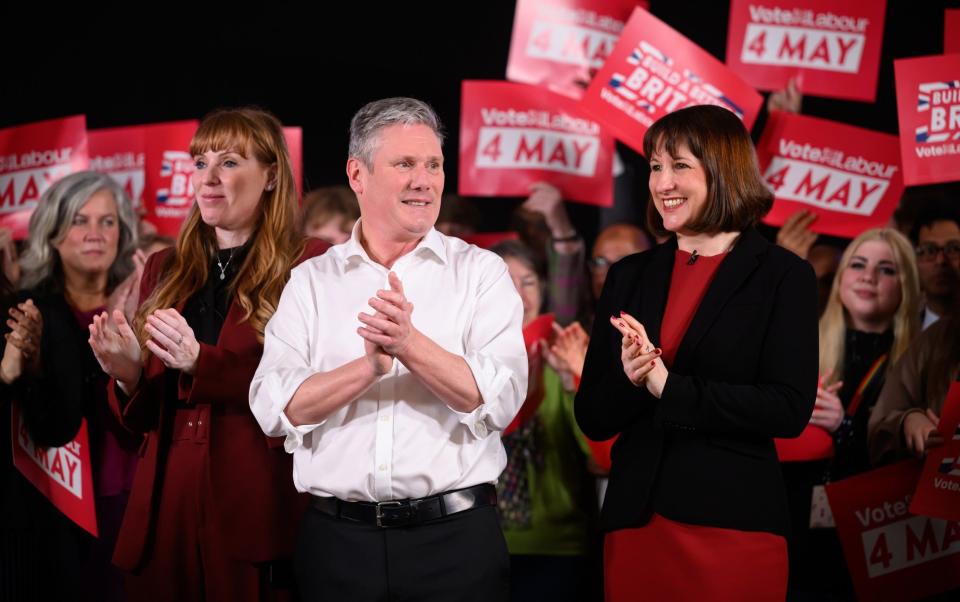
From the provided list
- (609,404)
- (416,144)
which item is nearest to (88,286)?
(416,144)

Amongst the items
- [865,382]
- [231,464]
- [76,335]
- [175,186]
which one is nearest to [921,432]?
[865,382]

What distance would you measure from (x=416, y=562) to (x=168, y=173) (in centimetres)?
271

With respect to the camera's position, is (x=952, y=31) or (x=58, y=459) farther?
(x=952, y=31)

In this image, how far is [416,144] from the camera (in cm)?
218

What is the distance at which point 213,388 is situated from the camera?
2.34m

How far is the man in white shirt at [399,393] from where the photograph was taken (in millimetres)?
2029

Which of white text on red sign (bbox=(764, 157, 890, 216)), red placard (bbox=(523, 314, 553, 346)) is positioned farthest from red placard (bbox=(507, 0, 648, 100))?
red placard (bbox=(523, 314, 553, 346))

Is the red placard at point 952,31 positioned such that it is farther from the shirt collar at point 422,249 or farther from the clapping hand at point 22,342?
the clapping hand at point 22,342

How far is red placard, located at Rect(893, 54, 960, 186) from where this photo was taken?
3.53 metres

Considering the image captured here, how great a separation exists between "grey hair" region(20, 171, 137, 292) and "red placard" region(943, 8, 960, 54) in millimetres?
3057

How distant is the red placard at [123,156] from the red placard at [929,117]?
299cm

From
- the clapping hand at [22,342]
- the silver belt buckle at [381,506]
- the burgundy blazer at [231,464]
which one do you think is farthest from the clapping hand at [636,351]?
the clapping hand at [22,342]

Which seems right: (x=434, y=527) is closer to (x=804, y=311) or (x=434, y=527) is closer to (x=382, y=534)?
(x=382, y=534)

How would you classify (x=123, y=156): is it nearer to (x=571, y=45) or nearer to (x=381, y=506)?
(x=571, y=45)
